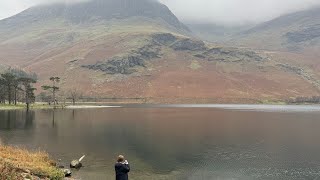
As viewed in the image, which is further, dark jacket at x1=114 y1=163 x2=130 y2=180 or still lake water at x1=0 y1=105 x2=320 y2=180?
still lake water at x1=0 y1=105 x2=320 y2=180

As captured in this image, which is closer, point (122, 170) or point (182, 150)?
point (122, 170)

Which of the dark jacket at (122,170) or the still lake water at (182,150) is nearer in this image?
the dark jacket at (122,170)

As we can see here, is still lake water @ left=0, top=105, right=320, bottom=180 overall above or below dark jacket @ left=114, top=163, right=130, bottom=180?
below

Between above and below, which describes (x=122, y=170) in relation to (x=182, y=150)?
above

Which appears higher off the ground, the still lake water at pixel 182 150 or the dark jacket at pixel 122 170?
the dark jacket at pixel 122 170

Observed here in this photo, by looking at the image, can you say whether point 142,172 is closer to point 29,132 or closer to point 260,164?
point 260,164

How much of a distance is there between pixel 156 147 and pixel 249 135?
27.9 meters

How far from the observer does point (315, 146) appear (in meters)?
70.2

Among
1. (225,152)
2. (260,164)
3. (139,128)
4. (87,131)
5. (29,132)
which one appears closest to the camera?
(260,164)

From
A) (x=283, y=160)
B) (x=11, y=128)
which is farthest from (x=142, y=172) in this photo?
(x=11, y=128)

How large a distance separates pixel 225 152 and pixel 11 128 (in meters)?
49.1

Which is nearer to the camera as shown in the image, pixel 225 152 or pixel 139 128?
pixel 225 152

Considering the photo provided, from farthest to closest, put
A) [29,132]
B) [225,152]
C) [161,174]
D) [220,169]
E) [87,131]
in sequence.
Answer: [87,131] < [29,132] < [225,152] < [220,169] < [161,174]

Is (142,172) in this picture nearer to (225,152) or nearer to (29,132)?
(225,152)
